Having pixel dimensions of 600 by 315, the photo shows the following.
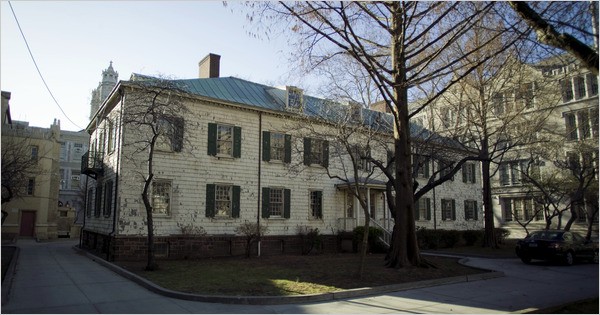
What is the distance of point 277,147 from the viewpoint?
2358 cm

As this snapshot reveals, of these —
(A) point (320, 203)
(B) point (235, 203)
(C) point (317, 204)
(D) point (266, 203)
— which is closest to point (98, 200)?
(B) point (235, 203)

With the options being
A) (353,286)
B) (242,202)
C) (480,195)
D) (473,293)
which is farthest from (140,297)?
(480,195)

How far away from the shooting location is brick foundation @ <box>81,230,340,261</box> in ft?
60.5

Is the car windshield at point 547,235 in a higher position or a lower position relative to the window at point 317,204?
lower

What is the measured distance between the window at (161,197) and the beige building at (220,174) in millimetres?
45

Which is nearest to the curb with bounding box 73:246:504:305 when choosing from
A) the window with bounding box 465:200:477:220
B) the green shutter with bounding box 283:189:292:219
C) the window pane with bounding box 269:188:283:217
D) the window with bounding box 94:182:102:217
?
the window pane with bounding box 269:188:283:217

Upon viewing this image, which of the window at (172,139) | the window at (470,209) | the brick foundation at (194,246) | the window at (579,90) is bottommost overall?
Result: the brick foundation at (194,246)

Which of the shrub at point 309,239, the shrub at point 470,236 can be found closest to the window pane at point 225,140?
the shrub at point 309,239

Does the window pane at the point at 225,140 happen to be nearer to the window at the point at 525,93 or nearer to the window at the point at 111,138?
the window at the point at 111,138

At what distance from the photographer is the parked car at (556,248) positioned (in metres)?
18.0

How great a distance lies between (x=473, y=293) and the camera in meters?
11.2

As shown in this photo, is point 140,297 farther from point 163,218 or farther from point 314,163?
point 314,163

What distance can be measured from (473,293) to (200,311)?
687cm

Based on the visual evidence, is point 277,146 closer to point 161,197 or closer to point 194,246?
point 161,197
